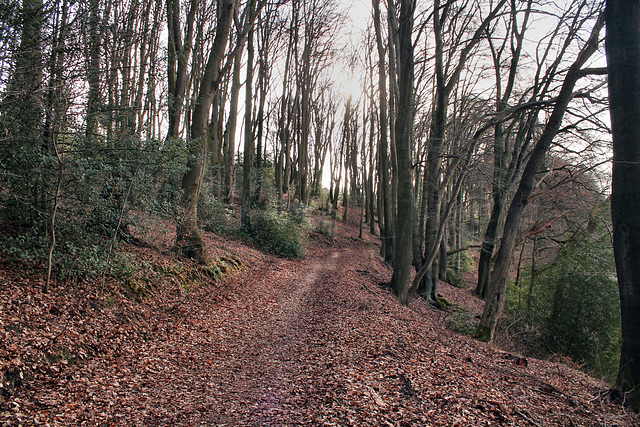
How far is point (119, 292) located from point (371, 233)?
24.3m

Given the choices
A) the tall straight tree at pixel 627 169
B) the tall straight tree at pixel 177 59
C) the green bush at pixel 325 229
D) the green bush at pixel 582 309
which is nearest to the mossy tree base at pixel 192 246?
the tall straight tree at pixel 177 59

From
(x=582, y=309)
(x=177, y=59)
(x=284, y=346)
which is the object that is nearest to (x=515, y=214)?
(x=582, y=309)

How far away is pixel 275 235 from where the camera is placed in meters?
13.9

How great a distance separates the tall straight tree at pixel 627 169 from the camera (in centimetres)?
402

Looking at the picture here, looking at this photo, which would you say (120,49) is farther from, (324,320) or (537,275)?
(537,275)

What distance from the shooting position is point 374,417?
3.09 meters

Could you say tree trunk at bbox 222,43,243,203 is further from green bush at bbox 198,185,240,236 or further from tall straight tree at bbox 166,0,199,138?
tall straight tree at bbox 166,0,199,138

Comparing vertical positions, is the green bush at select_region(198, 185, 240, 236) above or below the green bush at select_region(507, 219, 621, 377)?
above

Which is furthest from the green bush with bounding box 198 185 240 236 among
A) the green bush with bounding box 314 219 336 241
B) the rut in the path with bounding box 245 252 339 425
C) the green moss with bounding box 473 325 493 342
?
the green moss with bounding box 473 325 493 342

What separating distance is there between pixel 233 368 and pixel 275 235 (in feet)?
31.6

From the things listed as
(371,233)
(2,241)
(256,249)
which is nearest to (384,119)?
(256,249)

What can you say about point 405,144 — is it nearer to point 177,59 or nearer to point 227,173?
point 177,59

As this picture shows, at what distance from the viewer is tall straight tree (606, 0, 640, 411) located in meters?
4.02

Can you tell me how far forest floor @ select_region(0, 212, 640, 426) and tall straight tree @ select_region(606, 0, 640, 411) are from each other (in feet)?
2.24
